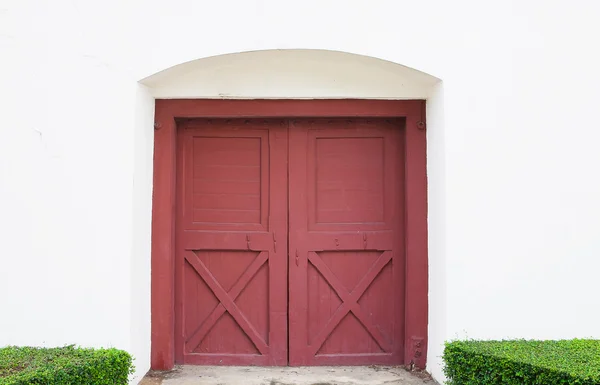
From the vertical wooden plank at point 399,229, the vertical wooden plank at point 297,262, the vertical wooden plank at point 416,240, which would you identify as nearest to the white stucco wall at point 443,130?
the vertical wooden plank at point 416,240

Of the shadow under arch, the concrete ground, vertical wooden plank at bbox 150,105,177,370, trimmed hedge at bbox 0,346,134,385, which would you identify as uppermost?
the shadow under arch

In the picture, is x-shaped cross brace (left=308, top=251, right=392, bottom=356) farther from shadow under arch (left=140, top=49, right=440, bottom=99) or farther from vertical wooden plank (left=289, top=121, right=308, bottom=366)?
shadow under arch (left=140, top=49, right=440, bottom=99)

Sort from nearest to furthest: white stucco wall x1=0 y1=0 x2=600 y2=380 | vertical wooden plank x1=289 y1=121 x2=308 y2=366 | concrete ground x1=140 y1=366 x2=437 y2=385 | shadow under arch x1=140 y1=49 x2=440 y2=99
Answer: white stucco wall x1=0 y1=0 x2=600 y2=380, concrete ground x1=140 y1=366 x2=437 y2=385, shadow under arch x1=140 y1=49 x2=440 y2=99, vertical wooden plank x1=289 y1=121 x2=308 y2=366

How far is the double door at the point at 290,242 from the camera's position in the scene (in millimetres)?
6227

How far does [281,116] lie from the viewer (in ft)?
20.0

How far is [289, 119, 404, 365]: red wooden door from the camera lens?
623cm

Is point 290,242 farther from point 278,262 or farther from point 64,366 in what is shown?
point 64,366

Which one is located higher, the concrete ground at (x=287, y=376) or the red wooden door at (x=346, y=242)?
the red wooden door at (x=346, y=242)

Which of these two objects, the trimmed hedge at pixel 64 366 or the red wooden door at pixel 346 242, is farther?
the red wooden door at pixel 346 242

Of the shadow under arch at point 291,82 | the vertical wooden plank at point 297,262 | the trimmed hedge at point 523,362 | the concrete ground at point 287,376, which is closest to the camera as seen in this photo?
the trimmed hedge at point 523,362

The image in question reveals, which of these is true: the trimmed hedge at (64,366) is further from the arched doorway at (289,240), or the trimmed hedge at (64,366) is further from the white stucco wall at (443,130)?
the arched doorway at (289,240)

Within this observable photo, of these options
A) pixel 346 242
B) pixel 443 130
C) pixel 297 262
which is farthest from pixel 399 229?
pixel 443 130

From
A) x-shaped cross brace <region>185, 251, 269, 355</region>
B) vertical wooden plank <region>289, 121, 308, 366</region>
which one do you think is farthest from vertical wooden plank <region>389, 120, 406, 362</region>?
x-shaped cross brace <region>185, 251, 269, 355</region>

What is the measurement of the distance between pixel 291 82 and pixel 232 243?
1.64m
